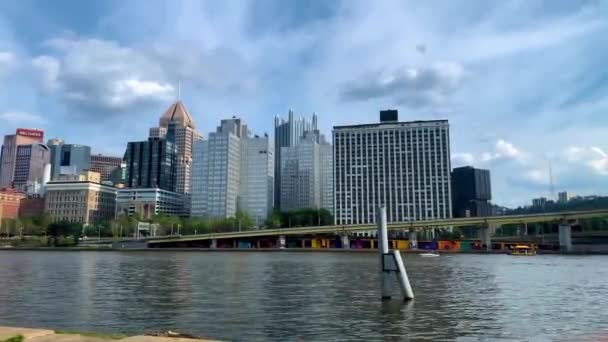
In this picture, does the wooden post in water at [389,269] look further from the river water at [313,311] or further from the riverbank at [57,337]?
the riverbank at [57,337]

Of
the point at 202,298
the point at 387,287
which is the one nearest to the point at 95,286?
the point at 202,298

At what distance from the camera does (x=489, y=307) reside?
3912 centimetres

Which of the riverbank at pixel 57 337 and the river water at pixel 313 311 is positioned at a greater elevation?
the riverbank at pixel 57 337

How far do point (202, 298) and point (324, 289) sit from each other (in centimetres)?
1354

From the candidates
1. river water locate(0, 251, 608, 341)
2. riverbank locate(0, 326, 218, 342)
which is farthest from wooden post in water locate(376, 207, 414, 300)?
riverbank locate(0, 326, 218, 342)

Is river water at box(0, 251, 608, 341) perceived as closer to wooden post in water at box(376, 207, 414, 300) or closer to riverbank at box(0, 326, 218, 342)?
wooden post in water at box(376, 207, 414, 300)

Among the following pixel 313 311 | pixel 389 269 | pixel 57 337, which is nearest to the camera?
pixel 57 337

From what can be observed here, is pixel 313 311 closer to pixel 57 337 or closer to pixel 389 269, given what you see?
pixel 389 269

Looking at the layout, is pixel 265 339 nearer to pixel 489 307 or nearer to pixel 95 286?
pixel 489 307

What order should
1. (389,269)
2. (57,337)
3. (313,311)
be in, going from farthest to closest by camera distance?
(389,269) < (313,311) < (57,337)

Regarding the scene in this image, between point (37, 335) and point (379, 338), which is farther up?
point (37, 335)

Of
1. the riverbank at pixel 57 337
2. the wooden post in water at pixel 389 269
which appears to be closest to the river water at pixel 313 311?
the wooden post in water at pixel 389 269

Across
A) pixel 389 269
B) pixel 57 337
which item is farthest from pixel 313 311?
pixel 57 337

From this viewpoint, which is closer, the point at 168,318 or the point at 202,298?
the point at 168,318
